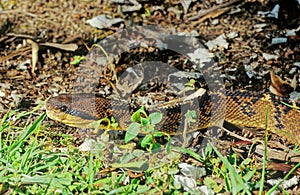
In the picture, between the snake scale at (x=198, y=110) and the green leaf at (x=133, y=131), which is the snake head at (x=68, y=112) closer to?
the snake scale at (x=198, y=110)

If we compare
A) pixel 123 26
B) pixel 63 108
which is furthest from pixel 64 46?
pixel 63 108

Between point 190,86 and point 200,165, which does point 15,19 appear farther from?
point 200,165

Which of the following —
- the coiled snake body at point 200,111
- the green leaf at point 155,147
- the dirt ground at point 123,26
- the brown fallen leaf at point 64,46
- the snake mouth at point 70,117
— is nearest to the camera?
the green leaf at point 155,147

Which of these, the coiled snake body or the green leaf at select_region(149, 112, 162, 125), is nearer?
the green leaf at select_region(149, 112, 162, 125)

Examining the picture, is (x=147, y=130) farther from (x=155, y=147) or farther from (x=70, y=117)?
(x=70, y=117)

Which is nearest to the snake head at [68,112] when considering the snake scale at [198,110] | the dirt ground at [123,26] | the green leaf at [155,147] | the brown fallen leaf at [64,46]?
the snake scale at [198,110]

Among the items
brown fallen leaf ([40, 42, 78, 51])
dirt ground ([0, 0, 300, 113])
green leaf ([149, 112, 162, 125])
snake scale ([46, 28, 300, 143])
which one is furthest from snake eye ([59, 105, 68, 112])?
→ brown fallen leaf ([40, 42, 78, 51])

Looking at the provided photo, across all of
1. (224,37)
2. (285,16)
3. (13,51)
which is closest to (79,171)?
(13,51)

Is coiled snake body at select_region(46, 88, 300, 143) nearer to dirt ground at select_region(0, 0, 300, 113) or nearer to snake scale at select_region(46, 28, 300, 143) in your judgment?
snake scale at select_region(46, 28, 300, 143)

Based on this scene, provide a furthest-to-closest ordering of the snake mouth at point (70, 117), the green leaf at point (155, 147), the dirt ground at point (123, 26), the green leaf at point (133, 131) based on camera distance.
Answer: the dirt ground at point (123, 26)
the snake mouth at point (70, 117)
the green leaf at point (155, 147)
the green leaf at point (133, 131)
